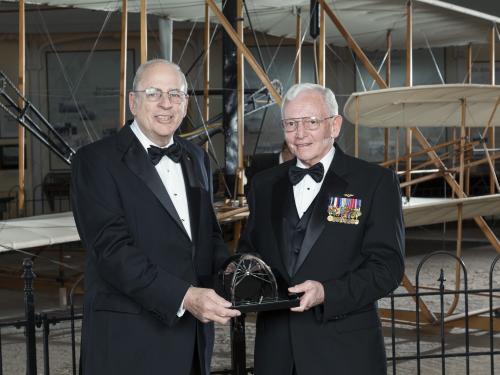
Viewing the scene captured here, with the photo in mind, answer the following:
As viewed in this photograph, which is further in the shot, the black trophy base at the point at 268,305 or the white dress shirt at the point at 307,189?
the white dress shirt at the point at 307,189

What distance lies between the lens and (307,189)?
2.27 meters

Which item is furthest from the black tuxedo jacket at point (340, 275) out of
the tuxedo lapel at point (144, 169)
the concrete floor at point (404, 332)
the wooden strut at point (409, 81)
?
the wooden strut at point (409, 81)

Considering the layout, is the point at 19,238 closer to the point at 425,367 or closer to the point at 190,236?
the point at 425,367

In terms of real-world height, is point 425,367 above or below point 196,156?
below

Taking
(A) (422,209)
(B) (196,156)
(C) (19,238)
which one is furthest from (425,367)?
(B) (196,156)

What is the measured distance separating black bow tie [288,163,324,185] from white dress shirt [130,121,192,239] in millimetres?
305

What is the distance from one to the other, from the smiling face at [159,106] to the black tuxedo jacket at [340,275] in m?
0.37

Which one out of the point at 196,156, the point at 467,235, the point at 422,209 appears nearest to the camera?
the point at 196,156

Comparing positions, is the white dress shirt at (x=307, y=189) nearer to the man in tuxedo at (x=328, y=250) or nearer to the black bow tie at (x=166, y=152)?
the man in tuxedo at (x=328, y=250)

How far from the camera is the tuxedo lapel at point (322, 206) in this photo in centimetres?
220

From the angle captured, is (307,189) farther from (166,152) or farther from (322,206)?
(166,152)

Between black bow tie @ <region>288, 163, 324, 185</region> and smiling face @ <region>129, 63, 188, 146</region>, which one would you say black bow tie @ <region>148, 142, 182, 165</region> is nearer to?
smiling face @ <region>129, 63, 188, 146</region>

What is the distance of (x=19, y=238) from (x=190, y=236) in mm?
4133

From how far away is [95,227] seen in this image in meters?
2.16
